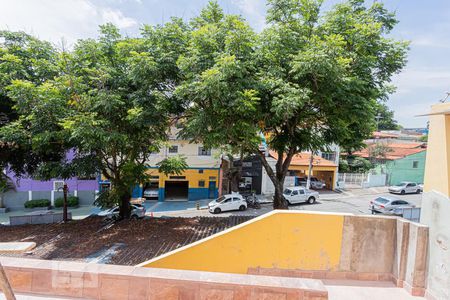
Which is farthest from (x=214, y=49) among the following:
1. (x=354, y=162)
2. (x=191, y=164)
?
(x=354, y=162)

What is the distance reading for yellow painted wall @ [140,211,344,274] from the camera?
15.3ft

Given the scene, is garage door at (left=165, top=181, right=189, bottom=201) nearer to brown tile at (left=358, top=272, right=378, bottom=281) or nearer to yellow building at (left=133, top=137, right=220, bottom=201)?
yellow building at (left=133, top=137, right=220, bottom=201)

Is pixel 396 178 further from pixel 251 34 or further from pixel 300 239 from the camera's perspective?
pixel 300 239

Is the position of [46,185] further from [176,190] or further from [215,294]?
[215,294]

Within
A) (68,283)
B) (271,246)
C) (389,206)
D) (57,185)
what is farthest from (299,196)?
(57,185)

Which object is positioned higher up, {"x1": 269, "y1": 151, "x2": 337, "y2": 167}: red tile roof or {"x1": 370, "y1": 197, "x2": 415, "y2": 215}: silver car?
{"x1": 269, "y1": 151, "x2": 337, "y2": 167}: red tile roof

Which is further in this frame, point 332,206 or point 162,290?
point 332,206

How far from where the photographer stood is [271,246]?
469 centimetres

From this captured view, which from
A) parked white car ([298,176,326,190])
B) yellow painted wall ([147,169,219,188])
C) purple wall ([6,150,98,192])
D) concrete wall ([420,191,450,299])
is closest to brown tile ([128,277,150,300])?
concrete wall ([420,191,450,299])

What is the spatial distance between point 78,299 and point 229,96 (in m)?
6.13

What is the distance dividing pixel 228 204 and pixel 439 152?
15236 millimetres

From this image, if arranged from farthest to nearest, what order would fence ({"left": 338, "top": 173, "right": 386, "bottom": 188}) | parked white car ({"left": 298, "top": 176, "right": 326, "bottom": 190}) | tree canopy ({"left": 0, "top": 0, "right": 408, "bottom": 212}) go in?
fence ({"left": 338, "top": 173, "right": 386, "bottom": 188})
parked white car ({"left": 298, "top": 176, "right": 326, "bottom": 190})
tree canopy ({"left": 0, "top": 0, "right": 408, "bottom": 212})

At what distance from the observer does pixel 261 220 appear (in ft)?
15.3

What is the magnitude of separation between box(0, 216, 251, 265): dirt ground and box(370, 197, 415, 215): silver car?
10325 millimetres
